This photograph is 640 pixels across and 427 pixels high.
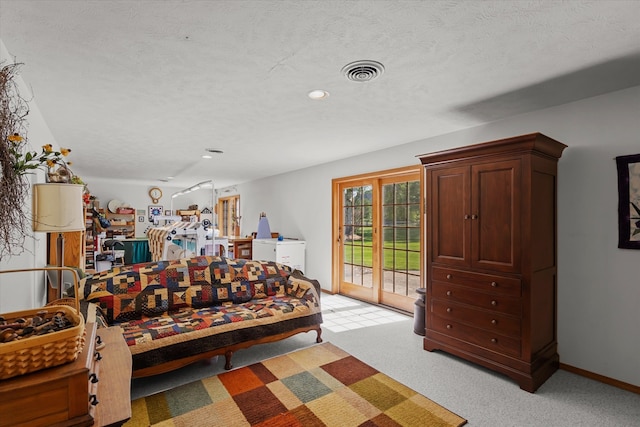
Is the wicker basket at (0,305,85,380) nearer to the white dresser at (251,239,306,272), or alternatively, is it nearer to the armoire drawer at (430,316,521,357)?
the armoire drawer at (430,316,521,357)

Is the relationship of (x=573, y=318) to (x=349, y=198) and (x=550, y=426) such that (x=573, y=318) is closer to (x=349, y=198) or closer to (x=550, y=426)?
(x=550, y=426)

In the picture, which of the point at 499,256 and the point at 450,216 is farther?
the point at 450,216

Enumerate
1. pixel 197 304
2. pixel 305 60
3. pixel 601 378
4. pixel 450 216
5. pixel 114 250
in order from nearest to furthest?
1. pixel 305 60
2. pixel 601 378
3. pixel 450 216
4. pixel 197 304
5. pixel 114 250

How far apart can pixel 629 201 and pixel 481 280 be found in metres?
1.23

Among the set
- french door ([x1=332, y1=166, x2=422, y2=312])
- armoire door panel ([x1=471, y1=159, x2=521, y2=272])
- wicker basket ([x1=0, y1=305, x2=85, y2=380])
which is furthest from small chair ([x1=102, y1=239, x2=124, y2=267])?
armoire door panel ([x1=471, y1=159, x2=521, y2=272])

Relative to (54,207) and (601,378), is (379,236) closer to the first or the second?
(601,378)

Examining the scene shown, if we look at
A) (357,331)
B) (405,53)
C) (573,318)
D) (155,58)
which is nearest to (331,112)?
(405,53)

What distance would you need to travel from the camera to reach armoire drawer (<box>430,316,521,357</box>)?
8.54 feet

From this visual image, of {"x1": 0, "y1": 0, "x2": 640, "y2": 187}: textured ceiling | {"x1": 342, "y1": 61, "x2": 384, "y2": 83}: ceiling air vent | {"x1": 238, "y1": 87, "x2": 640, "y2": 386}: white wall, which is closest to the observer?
{"x1": 0, "y1": 0, "x2": 640, "y2": 187}: textured ceiling

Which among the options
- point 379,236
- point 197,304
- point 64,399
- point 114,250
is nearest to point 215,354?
point 197,304

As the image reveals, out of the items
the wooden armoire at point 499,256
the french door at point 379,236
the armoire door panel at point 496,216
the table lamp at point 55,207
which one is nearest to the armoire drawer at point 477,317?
the wooden armoire at point 499,256

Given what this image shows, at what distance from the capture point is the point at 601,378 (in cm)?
261

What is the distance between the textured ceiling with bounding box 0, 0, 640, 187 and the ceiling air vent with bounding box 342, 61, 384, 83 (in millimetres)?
53

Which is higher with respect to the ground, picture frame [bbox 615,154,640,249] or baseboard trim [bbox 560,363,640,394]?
picture frame [bbox 615,154,640,249]
